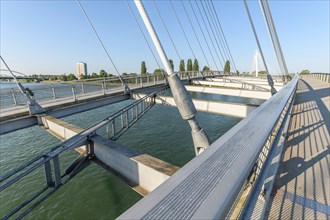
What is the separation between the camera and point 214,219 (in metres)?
0.82

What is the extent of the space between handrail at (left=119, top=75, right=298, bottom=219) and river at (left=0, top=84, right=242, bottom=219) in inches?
219

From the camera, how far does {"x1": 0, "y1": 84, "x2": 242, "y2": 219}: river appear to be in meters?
6.07

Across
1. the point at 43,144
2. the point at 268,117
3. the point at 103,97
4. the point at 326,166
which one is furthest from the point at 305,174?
the point at 43,144

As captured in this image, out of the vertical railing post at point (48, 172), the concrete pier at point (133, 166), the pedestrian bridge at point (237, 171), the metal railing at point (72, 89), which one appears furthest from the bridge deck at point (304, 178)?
the metal railing at point (72, 89)

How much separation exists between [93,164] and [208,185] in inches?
349

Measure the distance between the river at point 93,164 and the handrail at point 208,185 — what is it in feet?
18.3

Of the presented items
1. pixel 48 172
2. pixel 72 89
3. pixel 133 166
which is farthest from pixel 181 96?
pixel 72 89

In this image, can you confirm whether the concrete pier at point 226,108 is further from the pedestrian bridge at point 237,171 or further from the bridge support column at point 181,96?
the bridge support column at point 181,96

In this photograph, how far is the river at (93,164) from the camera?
6074 millimetres

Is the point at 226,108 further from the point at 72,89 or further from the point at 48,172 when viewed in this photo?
the point at 72,89

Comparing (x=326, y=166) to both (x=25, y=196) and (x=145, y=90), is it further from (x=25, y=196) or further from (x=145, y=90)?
(x=145, y=90)

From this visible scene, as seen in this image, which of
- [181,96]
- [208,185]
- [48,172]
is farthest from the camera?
[48,172]

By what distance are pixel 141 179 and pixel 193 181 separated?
3248mm

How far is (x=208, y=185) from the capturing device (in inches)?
41.3
